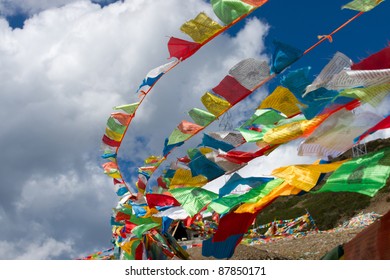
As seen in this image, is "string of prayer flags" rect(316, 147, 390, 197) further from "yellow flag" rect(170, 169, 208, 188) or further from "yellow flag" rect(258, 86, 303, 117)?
"yellow flag" rect(170, 169, 208, 188)

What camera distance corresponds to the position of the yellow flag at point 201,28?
19.4 feet

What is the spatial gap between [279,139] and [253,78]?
1.27 metres

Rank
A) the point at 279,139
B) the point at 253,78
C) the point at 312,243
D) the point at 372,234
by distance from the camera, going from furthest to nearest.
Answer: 1. the point at 312,243
2. the point at 253,78
3. the point at 279,139
4. the point at 372,234

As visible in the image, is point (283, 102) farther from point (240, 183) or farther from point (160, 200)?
point (160, 200)

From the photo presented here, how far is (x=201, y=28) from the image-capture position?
19.6 feet

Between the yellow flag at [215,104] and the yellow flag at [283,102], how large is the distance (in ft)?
3.40

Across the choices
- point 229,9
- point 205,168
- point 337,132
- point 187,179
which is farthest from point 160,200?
point 337,132

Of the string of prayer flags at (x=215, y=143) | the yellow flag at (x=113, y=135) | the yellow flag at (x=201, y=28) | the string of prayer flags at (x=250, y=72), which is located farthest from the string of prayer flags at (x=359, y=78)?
the yellow flag at (x=113, y=135)

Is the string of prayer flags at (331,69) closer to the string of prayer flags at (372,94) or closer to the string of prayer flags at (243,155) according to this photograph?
the string of prayer flags at (372,94)

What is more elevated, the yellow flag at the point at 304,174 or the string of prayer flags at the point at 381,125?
the string of prayer flags at the point at 381,125

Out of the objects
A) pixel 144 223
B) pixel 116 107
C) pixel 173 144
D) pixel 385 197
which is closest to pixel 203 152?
pixel 173 144

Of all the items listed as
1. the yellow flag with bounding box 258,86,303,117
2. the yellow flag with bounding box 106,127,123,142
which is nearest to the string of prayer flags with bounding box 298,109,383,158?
the yellow flag with bounding box 258,86,303,117

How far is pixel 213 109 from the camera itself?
6.47 metres

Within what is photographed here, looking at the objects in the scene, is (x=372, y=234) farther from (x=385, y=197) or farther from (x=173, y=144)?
(x=385, y=197)
